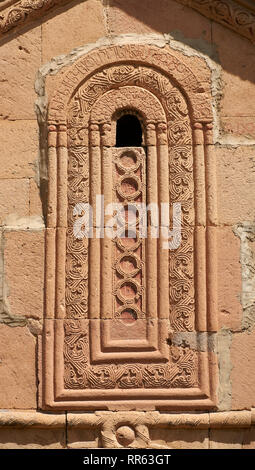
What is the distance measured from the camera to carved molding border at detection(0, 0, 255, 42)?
246 inches

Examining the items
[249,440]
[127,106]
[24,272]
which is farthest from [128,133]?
[249,440]

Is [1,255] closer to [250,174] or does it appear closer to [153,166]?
[153,166]

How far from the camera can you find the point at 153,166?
6.12 meters

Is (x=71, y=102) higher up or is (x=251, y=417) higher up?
(x=71, y=102)

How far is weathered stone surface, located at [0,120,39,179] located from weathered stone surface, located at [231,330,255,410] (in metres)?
2.13

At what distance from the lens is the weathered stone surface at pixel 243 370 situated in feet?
19.1

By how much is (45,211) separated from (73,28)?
1.58 m

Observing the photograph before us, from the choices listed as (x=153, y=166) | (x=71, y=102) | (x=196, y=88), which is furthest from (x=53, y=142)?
(x=196, y=88)

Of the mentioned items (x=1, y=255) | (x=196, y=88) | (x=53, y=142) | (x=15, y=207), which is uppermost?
(x=196, y=88)

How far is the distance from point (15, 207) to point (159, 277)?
130 centimetres

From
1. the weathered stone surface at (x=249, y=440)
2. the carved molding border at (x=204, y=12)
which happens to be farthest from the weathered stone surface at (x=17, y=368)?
the carved molding border at (x=204, y=12)

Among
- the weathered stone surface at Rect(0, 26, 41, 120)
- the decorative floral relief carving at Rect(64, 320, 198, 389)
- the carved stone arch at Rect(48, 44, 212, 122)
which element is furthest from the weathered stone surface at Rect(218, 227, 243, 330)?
the weathered stone surface at Rect(0, 26, 41, 120)

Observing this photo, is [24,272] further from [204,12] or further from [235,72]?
[204,12]

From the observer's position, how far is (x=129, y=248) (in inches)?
238
